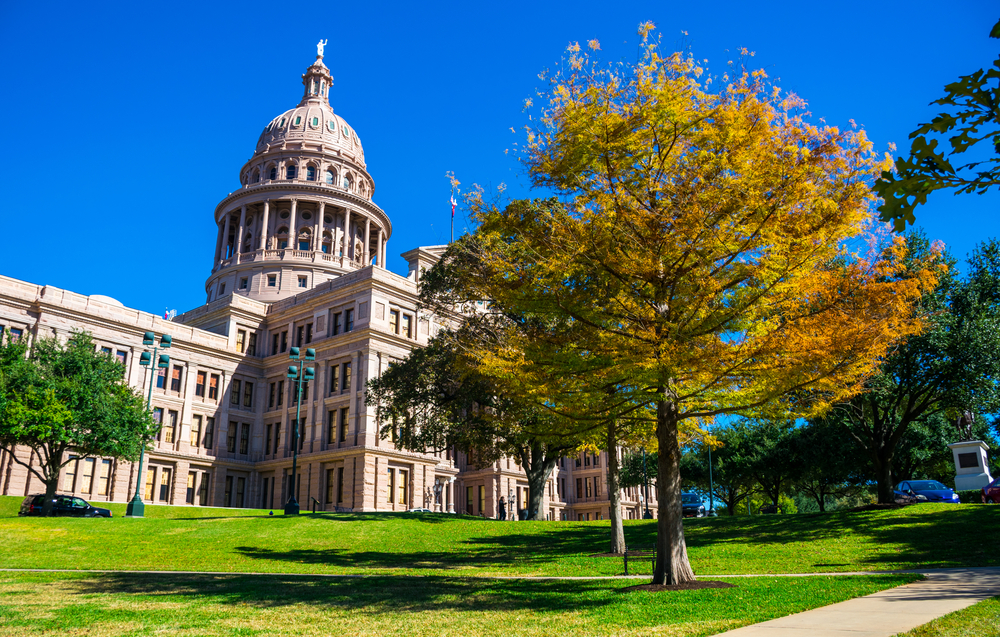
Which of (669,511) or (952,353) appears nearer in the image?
(669,511)

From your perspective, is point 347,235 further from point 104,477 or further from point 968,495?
point 968,495

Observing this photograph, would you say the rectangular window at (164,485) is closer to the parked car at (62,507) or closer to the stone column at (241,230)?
the parked car at (62,507)

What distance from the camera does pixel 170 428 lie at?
5809 centimetres

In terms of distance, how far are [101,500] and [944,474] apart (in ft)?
201

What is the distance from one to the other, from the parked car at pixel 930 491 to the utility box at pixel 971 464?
124 inches

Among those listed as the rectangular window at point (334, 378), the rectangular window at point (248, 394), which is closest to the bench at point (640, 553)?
the rectangular window at point (334, 378)

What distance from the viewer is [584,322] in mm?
13398

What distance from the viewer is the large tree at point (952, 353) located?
25562 mm

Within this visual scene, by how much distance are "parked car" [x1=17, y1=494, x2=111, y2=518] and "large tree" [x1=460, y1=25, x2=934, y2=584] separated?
33.0 meters

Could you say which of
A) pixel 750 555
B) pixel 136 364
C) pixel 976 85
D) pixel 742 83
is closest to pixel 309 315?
pixel 136 364

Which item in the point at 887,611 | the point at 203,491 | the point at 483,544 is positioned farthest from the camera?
the point at 203,491

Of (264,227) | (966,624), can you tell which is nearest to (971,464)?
(966,624)

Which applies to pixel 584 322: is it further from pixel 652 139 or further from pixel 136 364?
pixel 136 364

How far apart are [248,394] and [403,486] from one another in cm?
1835
